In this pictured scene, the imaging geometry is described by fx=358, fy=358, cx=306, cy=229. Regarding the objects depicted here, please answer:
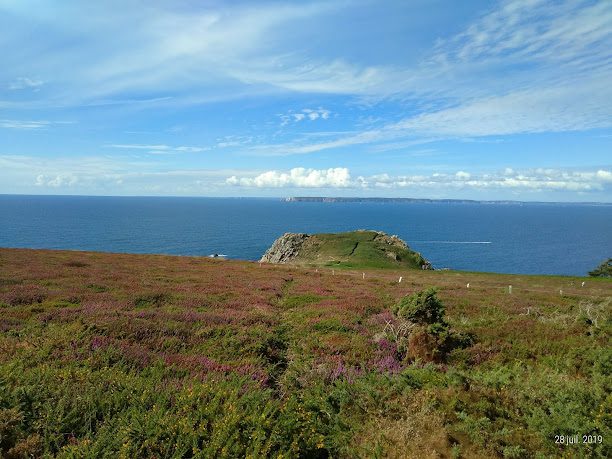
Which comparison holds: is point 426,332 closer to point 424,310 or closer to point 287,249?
point 424,310

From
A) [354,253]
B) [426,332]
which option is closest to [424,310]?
[426,332]

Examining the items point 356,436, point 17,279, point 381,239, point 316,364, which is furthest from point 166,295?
point 381,239

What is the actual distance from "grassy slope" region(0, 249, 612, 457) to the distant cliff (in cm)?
5572

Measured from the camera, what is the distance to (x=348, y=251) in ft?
281

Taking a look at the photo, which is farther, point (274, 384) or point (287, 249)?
point (287, 249)

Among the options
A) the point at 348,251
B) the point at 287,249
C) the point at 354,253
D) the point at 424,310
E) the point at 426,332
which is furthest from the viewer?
the point at 287,249

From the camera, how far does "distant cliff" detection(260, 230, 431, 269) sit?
77125mm

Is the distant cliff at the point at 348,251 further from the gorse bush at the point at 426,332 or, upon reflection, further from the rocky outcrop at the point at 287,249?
the gorse bush at the point at 426,332

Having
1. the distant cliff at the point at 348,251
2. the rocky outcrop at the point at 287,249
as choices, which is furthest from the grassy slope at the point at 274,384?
the rocky outcrop at the point at 287,249

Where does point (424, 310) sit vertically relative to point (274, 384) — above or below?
above

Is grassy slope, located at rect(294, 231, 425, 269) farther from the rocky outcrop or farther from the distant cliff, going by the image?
the rocky outcrop

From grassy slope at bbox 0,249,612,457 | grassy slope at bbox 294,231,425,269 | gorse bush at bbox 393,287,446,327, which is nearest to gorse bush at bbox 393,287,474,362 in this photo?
gorse bush at bbox 393,287,446,327

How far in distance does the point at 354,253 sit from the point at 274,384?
72819mm

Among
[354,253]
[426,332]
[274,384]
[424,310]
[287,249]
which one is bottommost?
[287,249]
